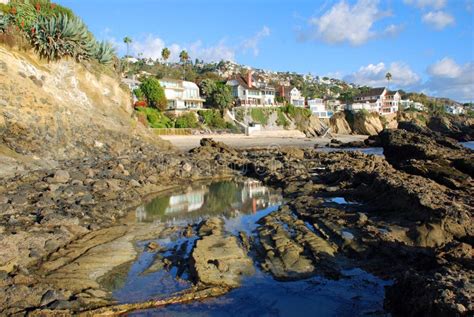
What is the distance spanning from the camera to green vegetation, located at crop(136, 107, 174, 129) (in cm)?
5779

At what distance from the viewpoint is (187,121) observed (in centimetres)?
6288

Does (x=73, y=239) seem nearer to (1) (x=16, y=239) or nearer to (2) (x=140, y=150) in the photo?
(1) (x=16, y=239)

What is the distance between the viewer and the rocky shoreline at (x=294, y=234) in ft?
25.8

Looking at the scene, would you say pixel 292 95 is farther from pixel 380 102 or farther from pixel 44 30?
pixel 44 30

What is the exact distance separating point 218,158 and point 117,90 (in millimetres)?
10109

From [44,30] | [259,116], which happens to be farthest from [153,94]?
[44,30]

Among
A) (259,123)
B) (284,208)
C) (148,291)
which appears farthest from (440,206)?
(259,123)

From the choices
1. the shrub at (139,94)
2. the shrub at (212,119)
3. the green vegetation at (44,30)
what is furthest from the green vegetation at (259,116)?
the green vegetation at (44,30)

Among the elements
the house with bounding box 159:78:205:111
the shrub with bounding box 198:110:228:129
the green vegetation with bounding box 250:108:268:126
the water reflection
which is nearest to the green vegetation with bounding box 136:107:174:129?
the shrub with bounding box 198:110:228:129

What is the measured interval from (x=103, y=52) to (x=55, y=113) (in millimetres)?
9577

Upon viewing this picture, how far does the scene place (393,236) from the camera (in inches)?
441

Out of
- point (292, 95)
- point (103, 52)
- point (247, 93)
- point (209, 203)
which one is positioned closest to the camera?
point (209, 203)

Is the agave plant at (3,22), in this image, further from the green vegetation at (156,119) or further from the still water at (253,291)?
the green vegetation at (156,119)

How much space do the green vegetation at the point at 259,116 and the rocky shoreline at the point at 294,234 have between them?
56155 millimetres
